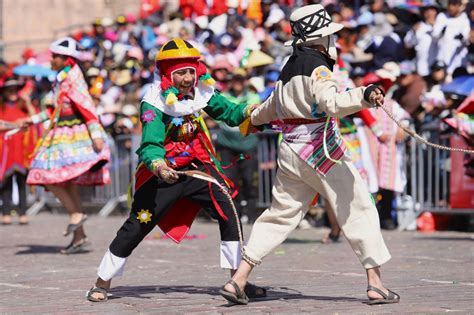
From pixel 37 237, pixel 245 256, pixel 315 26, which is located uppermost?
pixel 315 26

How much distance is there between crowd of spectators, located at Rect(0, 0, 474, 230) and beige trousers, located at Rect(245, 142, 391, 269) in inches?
162

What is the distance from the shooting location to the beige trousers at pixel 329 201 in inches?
280

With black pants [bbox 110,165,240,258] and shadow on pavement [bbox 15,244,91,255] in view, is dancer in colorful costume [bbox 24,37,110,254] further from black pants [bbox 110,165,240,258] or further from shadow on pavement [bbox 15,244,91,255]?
black pants [bbox 110,165,240,258]

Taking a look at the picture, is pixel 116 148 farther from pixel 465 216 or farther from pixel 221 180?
pixel 221 180

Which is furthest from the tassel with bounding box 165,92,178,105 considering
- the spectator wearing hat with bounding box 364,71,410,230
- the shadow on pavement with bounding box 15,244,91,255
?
the spectator wearing hat with bounding box 364,71,410,230

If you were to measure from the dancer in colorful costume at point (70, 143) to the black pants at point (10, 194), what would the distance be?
518 cm

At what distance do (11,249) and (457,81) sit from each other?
515cm

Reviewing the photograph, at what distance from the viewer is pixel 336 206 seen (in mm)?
7160

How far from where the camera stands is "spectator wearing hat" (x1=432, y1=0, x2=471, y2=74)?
14891mm

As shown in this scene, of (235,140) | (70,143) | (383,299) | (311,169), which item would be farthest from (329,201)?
(235,140)

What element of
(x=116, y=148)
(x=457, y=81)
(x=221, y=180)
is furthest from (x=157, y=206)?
(x=116, y=148)

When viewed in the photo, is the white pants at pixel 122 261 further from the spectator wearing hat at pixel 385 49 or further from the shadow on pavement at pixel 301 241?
the spectator wearing hat at pixel 385 49

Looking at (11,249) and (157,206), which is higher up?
(157,206)

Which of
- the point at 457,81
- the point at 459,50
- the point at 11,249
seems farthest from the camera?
the point at 459,50
